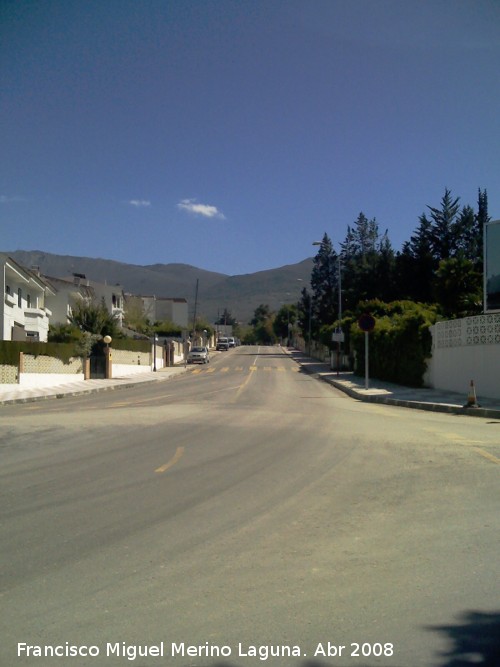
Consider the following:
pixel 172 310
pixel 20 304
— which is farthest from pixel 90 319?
pixel 172 310

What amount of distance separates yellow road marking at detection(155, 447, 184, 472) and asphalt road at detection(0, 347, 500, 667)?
0.05 feet

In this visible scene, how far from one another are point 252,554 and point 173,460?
4806 mm

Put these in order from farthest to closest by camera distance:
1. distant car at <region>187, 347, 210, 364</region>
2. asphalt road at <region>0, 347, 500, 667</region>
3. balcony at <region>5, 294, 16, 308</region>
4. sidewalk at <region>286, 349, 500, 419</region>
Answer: distant car at <region>187, 347, 210, 364</region> → balcony at <region>5, 294, 16, 308</region> → sidewalk at <region>286, 349, 500, 419</region> → asphalt road at <region>0, 347, 500, 667</region>

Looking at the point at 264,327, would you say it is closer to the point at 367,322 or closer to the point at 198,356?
the point at 198,356

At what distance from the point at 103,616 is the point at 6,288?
39.5 metres

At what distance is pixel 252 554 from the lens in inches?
225

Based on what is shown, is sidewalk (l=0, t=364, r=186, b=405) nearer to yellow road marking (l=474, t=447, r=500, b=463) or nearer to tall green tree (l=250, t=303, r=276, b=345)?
yellow road marking (l=474, t=447, r=500, b=463)

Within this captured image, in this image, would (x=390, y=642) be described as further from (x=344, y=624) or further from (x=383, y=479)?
(x=383, y=479)

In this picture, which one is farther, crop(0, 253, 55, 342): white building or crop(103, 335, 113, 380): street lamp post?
crop(103, 335, 113, 380): street lamp post

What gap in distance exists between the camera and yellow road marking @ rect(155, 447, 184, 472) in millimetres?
9609

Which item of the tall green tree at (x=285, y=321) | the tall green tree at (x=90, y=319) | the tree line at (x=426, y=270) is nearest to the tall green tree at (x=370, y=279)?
the tree line at (x=426, y=270)

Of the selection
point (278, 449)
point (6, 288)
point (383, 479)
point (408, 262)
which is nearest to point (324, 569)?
point (383, 479)

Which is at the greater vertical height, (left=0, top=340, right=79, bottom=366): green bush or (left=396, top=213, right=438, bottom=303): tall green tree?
(left=396, top=213, right=438, bottom=303): tall green tree

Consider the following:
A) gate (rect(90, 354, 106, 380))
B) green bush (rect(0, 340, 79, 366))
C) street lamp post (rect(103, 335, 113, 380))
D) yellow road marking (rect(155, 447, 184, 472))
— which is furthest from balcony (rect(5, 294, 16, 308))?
yellow road marking (rect(155, 447, 184, 472))
